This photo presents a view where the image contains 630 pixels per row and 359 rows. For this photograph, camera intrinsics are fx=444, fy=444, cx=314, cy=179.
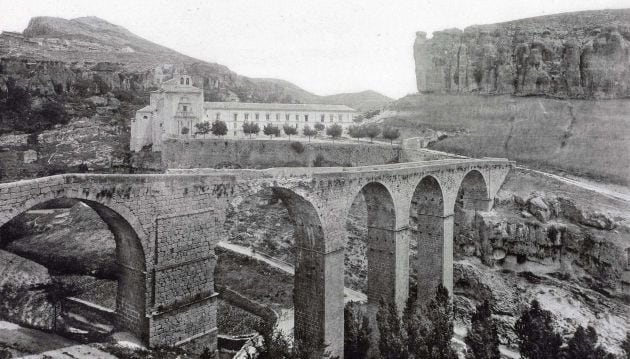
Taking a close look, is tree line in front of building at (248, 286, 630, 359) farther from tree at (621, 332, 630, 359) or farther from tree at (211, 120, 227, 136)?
tree at (211, 120, 227, 136)

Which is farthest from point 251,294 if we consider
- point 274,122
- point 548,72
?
point 548,72

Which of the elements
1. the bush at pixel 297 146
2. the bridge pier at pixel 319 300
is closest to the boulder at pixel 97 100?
the bush at pixel 297 146

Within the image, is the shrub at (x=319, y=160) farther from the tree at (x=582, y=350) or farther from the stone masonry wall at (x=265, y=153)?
the tree at (x=582, y=350)

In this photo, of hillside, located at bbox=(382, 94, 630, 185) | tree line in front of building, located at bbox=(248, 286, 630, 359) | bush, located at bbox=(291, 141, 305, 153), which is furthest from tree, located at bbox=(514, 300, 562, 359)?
bush, located at bbox=(291, 141, 305, 153)

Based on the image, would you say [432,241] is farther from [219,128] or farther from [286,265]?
A: [219,128]

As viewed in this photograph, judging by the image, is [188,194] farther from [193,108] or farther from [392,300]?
[193,108]

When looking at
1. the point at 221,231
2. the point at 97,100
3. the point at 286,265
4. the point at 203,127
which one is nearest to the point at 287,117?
the point at 203,127
